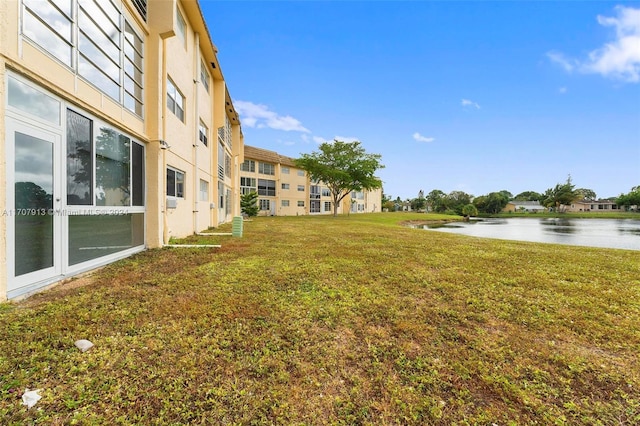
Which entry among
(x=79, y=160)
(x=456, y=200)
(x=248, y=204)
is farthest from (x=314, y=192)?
(x=456, y=200)

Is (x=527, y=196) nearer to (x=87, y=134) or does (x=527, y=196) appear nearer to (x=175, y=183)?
(x=175, y=183)

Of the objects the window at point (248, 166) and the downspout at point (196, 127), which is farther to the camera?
the window at point (248, 166)

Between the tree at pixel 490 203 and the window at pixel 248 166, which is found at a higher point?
the window at pixel 248 166

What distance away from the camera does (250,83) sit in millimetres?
25984

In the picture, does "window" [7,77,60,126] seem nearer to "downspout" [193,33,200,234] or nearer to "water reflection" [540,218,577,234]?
"downspout" [193,33,200,234]

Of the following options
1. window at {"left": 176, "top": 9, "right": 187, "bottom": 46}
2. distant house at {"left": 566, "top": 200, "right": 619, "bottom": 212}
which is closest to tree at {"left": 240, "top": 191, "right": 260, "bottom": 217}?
window at {"left": 176, "top": 9, "right": 187, "bottom": 46}

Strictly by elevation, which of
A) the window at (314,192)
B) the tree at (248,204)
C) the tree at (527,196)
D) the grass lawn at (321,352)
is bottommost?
the grass lawn at (321,352)

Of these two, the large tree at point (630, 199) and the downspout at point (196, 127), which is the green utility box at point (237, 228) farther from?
the large tree at point (630, 199)

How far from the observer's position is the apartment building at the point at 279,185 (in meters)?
36.2

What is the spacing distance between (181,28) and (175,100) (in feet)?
10.3

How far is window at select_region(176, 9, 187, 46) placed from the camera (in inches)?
373

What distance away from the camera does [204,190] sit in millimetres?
13445

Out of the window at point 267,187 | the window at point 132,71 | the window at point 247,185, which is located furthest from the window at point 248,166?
the window at point 132,71

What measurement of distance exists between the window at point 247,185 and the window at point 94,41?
92.5ft
